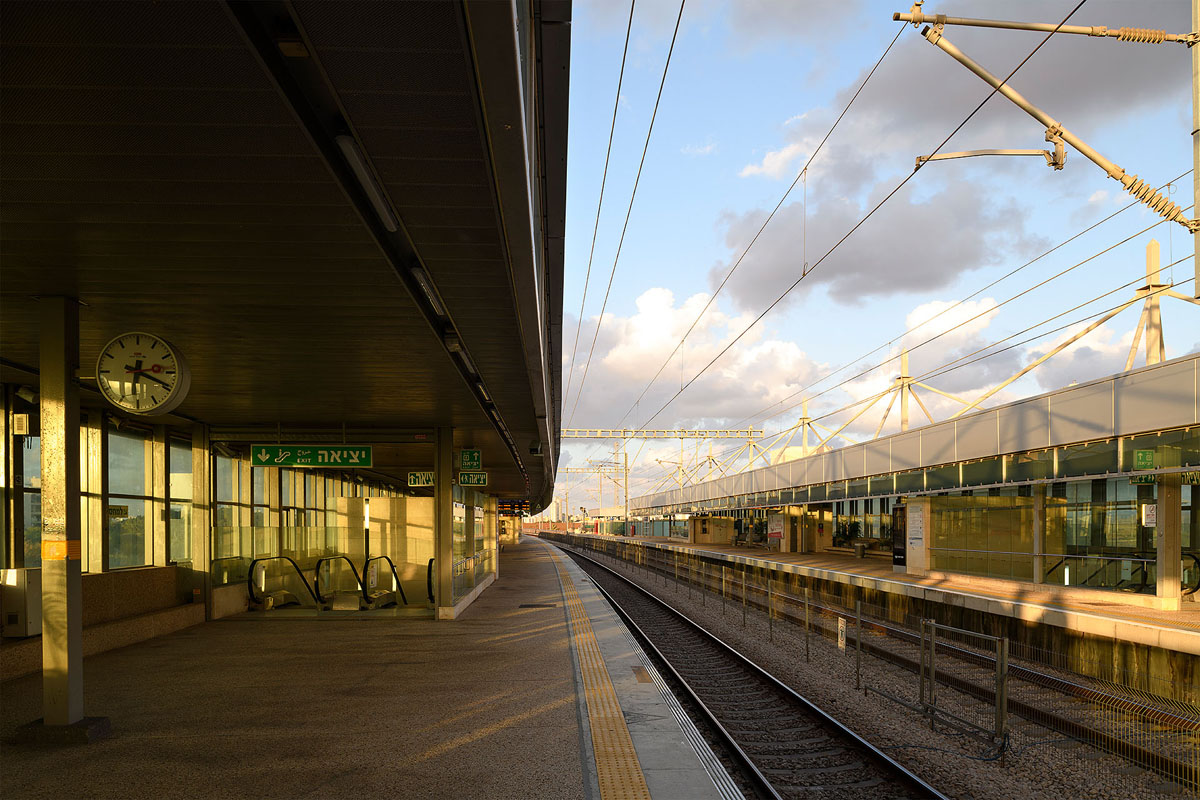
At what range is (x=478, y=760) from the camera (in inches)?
287

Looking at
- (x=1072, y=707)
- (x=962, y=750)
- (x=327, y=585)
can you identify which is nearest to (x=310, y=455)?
(x=327, y=585)

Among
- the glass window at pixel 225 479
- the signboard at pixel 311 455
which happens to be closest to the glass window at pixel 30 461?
the signboard at pixel 311 455

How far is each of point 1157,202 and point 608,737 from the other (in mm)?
7371

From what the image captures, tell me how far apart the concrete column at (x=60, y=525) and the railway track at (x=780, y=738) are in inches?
258

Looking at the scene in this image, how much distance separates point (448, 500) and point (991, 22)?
44.6ft

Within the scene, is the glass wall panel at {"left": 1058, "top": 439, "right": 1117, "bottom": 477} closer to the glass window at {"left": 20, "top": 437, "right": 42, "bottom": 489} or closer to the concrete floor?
the concrete floor

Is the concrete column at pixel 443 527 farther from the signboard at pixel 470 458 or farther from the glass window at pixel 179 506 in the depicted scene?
the glass window at pixel 179 506

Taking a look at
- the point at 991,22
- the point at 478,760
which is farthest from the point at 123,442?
the point at 991,22

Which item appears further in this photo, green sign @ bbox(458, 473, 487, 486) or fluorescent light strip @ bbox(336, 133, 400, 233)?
green sign @ bbox(458, 473, 487, 486)

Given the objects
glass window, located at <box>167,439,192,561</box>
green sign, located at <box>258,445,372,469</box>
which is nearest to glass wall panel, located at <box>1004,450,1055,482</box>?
green sign, located at <box>258,445,372,469</box>

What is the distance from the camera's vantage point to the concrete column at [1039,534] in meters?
16.7

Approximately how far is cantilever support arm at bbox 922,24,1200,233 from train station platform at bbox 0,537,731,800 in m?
6.73

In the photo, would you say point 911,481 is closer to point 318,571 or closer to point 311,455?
point 318,571

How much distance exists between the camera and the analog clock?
8.45 metres
